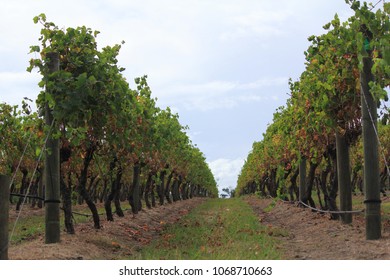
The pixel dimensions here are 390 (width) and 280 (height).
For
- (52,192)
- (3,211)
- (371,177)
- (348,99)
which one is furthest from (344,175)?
(3,211)

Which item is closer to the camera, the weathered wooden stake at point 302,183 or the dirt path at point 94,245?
the dirt path at point 94,245

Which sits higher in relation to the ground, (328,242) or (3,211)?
(3,211)

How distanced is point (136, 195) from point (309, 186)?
9.13 m

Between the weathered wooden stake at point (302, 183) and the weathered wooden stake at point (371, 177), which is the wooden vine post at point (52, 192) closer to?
Result: the weathered wooden stake at point (371, 177)

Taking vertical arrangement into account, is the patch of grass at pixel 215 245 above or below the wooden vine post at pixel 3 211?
below

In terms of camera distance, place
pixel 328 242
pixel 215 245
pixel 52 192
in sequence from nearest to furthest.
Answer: pixel 52 192
pixel 328 242
pixel 215 245

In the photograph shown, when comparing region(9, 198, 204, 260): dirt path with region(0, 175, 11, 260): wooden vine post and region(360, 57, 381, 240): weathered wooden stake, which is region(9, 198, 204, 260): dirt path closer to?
region(0, 175, 11, 260): wooden vine post

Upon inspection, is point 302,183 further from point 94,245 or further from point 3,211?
point 3,211

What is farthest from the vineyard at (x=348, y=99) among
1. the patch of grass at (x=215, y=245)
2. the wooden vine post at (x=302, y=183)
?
the wooden vine post at (x=302, y=183)

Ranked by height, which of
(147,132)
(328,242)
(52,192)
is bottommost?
(328,242)

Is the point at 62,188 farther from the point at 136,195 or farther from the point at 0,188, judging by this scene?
the point at 136,195

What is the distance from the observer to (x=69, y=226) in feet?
44.8
